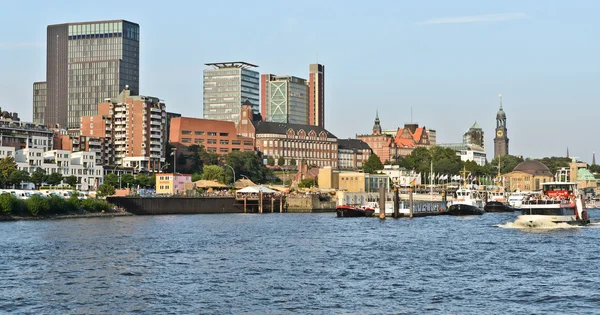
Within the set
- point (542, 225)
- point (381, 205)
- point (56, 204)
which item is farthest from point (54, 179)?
point (542, 225)

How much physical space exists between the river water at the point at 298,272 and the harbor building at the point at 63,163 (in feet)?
267

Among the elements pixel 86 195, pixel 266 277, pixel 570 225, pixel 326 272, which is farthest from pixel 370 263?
pixel 86 195

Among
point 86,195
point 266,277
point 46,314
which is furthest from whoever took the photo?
point 86,195

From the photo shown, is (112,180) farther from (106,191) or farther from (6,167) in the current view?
(6,167)

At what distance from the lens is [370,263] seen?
224 ft

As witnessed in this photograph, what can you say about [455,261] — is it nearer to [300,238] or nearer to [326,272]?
[326,272]

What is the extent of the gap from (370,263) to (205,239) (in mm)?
27208

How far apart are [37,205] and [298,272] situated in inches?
2867

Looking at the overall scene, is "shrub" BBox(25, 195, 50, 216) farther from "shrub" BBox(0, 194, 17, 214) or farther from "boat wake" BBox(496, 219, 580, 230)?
"boat wake" BBox(496, 219, 580, 230)

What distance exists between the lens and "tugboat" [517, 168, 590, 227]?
103000 mm

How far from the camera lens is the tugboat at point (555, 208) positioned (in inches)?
4055

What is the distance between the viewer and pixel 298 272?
62469 millimetres

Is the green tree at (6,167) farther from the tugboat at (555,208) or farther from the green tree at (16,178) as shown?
the tugboat at (555,208)

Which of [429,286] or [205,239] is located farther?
[205,239]
